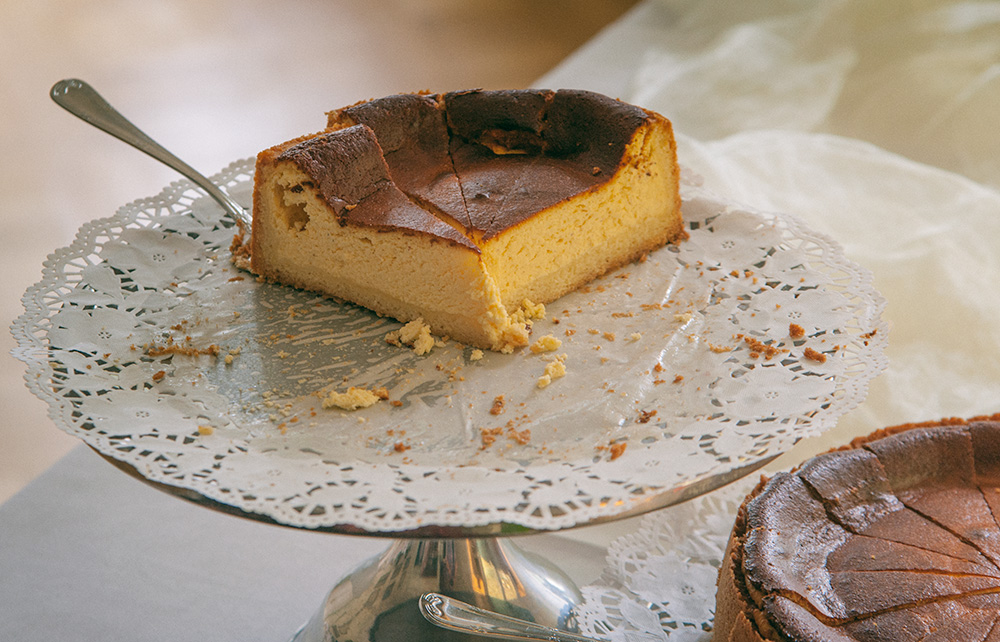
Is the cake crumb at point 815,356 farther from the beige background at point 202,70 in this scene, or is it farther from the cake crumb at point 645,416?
the beige background at point 202,70

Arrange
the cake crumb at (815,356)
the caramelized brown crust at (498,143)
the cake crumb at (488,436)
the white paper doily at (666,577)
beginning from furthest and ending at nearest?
the caramelized brown crust at (498,143), the white paper doily at (666,577), the cake crumb at (815,356), the cake crumb at (488,436)

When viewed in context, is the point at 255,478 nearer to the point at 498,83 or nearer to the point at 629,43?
the point at 629,43

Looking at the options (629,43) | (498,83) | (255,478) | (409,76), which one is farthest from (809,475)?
(409,76)

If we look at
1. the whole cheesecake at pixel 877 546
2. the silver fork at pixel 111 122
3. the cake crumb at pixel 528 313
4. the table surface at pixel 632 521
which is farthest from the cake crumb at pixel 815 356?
the silver fork at pixel 111 122

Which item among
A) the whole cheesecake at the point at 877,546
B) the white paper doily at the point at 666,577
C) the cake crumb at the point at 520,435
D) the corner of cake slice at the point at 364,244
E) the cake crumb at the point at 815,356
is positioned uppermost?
the corner of cake slice at the point at 364,244

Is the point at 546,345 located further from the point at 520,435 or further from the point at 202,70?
the point at 202,70

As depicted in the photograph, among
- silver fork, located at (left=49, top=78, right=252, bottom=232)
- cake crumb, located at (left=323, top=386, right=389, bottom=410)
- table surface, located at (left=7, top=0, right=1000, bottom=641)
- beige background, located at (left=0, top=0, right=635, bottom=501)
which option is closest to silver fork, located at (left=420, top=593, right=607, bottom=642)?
cake crumb, located at (left=323, top=386, right=389, bottom=410)

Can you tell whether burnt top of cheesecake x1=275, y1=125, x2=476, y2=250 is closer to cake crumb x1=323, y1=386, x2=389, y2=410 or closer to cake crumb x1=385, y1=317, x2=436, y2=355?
cake crumb x1=385, y1=317, x2=436, y2=355

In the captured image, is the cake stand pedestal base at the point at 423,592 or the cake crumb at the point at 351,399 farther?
the cake stand pedestal base at the point at 423,592
